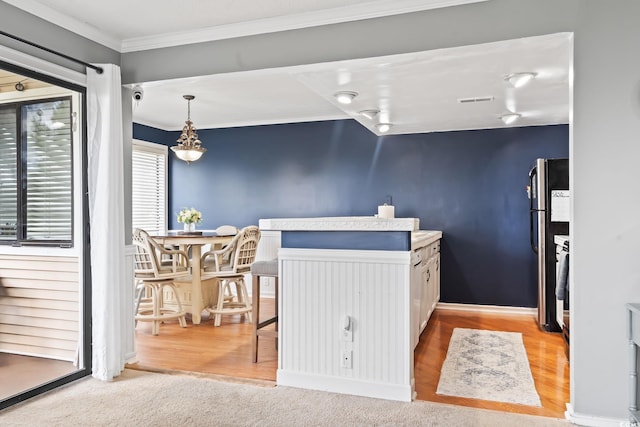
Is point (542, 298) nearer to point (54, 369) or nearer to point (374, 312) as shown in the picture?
point (374, 312)

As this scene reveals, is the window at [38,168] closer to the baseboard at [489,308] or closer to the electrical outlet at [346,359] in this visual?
the electrical outlet at [346,359]

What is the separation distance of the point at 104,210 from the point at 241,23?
1.55m

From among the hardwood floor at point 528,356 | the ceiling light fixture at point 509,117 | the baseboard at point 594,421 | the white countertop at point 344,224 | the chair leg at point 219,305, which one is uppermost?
the ceiling light fixture at point 509,117

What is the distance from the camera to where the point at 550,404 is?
298 cm

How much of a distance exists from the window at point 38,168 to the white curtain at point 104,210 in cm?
27

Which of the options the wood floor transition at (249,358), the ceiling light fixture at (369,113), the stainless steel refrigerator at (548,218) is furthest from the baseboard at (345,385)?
the ceiling light fixture at (369,113)

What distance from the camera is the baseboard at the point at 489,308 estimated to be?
569 centimetres

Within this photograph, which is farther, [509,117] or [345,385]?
[509,117]

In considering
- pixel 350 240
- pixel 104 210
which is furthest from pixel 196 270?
pixel 350 240

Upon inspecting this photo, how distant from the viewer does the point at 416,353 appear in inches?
160

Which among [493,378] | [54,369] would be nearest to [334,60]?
[493,378]

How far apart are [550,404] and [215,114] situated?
193 inches

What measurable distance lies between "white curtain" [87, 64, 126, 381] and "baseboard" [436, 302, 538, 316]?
3874mm

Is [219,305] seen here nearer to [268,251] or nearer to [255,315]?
[255,315]
